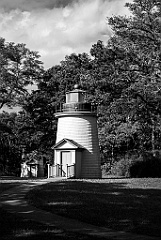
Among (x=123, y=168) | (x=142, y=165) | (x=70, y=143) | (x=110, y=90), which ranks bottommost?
(x=123, y=168)

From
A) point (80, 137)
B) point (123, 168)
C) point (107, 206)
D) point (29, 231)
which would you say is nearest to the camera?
point (29, 231)

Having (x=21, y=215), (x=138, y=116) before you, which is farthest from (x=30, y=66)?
(x=21, y=215)

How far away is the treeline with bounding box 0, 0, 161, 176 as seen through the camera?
85.4ft

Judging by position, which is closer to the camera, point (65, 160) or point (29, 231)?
point (29, 231)

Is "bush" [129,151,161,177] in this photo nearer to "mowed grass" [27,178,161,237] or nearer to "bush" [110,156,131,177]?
"bush" [110,156,131,177]

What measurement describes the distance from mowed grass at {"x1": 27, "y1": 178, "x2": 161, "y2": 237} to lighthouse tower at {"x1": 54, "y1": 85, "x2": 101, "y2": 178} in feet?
37.4

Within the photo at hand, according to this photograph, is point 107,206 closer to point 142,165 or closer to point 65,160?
point 65,160

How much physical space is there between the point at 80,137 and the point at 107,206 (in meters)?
17.3

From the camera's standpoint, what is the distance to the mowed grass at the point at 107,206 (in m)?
12.0

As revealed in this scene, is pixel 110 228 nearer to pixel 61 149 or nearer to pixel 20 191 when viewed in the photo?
pixel 20 191

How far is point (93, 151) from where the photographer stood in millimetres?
32406

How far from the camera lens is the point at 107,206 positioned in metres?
15.0

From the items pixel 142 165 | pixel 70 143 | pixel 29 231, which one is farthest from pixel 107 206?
pixel 142 165

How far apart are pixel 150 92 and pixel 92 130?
8.37 m
